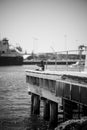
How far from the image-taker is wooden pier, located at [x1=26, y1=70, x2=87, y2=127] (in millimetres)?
12656

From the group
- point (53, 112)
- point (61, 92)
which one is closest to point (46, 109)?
point (53, 112)

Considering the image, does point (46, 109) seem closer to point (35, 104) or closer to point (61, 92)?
point (35, 104)

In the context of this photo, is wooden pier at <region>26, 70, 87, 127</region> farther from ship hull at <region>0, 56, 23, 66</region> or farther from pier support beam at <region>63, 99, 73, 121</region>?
ship hull at <region>0, 56, 23, 66</region>

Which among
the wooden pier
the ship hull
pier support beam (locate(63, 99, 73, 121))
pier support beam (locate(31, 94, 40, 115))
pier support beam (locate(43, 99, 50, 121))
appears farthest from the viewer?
the ship hull

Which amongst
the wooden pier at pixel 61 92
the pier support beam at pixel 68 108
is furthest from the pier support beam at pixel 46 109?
the pier support beam at pixel 68 108

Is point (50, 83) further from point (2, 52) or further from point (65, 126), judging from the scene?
point (2, 52)

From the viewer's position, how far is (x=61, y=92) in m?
14.3

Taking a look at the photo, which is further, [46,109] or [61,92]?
[46,109]

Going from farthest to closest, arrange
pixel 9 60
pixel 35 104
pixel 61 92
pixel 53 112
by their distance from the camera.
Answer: pixel 9 60 < pixel 35 104 < pixel 53 112 < pixel 61 92

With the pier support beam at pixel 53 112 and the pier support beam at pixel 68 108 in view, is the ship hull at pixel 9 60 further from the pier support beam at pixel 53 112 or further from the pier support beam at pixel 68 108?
the pier support beam at pixel 68 108

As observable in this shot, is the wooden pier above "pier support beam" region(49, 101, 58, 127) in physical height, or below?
above

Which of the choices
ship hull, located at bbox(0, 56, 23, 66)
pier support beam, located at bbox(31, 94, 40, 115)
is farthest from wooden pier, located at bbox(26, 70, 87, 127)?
ship hull, located at bbox(0, 56, 23, 66)

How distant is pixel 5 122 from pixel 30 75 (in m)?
4.00

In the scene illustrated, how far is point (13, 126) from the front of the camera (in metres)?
19.1
